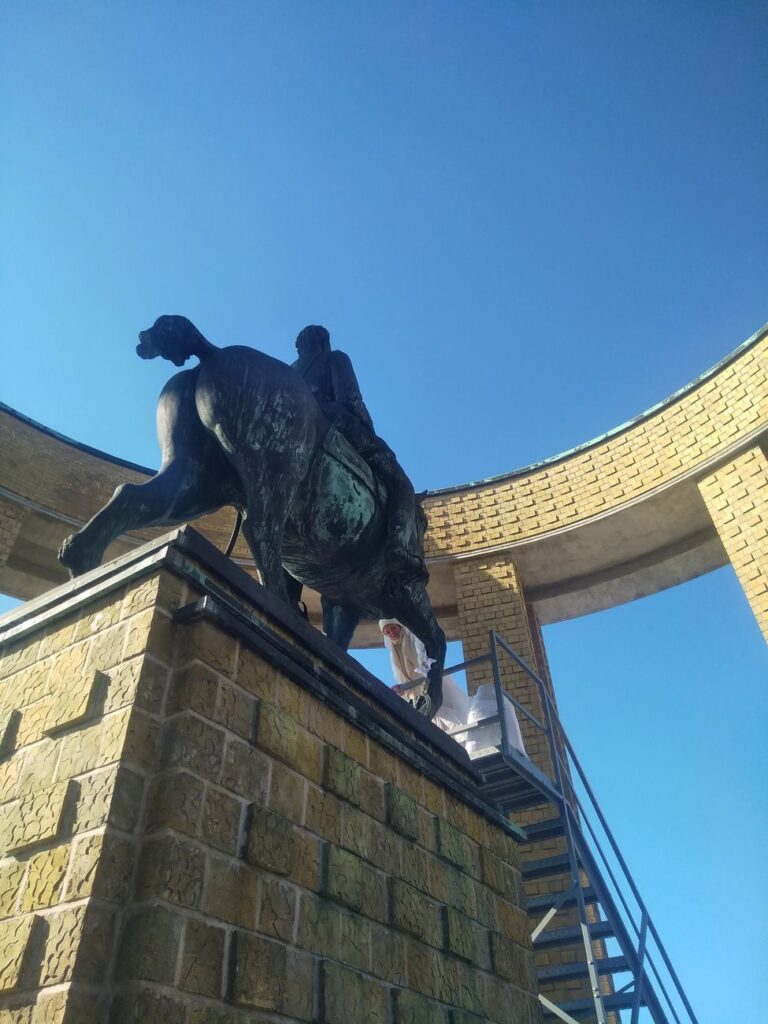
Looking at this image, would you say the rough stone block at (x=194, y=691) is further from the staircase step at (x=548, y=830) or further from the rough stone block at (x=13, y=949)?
the staircase step at (x=548, y=830)

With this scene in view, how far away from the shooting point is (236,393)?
3.50 meters

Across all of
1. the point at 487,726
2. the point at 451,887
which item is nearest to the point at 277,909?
the point at 451,887

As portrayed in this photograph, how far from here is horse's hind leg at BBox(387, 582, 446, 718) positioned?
15.1 ft

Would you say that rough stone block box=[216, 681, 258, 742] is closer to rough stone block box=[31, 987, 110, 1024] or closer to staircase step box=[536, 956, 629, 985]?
rough stone block box=[31, 987, 110, 1024]

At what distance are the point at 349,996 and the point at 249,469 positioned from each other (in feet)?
6.64

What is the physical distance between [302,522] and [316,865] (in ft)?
6.05

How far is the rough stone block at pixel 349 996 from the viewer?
217 cm

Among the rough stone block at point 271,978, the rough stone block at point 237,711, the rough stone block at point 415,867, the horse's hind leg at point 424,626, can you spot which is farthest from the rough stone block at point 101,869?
the horse's hind leg at point 424,626

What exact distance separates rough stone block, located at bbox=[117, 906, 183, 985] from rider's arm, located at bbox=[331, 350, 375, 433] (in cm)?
317

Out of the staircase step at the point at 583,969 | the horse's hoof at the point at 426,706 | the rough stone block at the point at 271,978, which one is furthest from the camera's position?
the staircase step at the point at 583,969

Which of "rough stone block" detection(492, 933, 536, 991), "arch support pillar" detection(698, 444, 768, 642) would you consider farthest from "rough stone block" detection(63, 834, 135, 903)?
"arch support pillar" detection(698, 444, 768, 642)

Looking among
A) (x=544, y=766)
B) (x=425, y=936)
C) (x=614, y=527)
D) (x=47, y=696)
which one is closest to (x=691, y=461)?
(x=614, y=527)

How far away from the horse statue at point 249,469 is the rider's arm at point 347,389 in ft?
1.53

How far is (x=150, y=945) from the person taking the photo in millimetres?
1709
